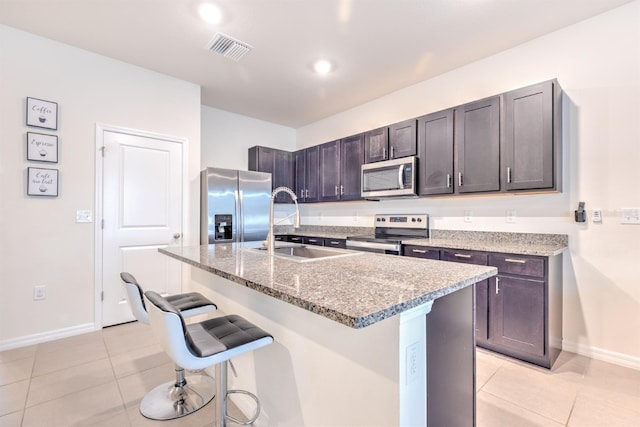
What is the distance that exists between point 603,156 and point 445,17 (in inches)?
65.2

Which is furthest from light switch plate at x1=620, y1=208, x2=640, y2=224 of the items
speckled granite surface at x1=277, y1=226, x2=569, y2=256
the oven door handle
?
the oven door handle

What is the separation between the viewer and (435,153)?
3068mm

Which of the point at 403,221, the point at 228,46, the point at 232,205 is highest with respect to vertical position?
the point at 228,46

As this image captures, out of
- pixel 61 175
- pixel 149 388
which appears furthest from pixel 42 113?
pixel 149 388

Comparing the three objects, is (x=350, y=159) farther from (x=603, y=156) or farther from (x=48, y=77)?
(x=48, y=77)

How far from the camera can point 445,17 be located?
2369 millimetres

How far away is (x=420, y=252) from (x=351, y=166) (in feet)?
5.28

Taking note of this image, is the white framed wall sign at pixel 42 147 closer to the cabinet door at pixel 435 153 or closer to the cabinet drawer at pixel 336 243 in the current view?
the cabinet drawer at pixel 336 243

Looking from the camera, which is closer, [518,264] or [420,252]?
[518,264]

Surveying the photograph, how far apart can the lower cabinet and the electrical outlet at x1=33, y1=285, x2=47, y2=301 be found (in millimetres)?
3739

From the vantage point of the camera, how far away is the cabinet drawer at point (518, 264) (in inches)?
85.4

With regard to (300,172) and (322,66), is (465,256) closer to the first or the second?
(322,66)

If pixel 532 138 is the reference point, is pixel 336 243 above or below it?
below

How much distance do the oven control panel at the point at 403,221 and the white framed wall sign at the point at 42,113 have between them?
11.7ft
